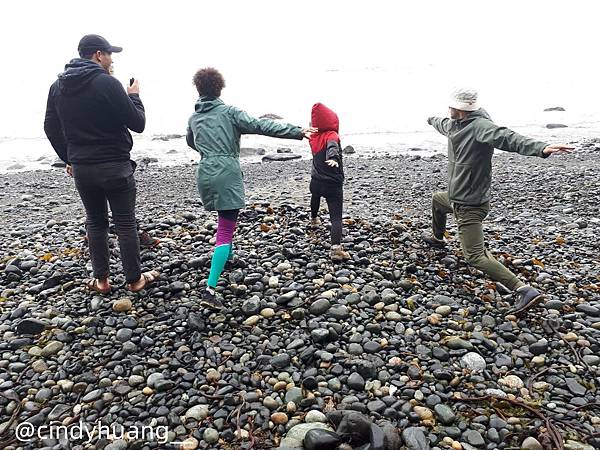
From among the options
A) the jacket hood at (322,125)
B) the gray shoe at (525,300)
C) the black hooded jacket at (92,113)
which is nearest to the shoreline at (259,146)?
the jacket hood at (322,125)

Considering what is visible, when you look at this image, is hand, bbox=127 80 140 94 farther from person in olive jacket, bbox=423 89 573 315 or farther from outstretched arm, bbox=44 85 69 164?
person in olive jacket, bbox=423 89 573 315

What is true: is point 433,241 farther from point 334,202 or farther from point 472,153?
point 472,153

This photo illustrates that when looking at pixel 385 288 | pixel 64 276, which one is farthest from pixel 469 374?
pixel 64 276

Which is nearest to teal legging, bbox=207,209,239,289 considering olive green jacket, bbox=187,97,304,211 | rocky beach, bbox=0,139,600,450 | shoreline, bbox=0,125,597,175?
olive green jacket, bbox=187,97,304,211

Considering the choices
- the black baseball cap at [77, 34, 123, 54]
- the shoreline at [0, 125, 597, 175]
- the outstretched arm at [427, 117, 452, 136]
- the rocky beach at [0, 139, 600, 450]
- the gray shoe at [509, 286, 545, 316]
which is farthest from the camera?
the shoreline at [0, 125, 597, 175]

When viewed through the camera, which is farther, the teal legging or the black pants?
the black pants

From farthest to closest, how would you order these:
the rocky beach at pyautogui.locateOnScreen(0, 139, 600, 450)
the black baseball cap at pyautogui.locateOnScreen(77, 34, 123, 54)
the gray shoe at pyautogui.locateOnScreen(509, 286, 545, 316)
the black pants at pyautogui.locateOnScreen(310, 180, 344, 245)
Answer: the black pants at pyautogui.locateOnScreen(310, 180, 344, 245) → the gray shoe at pyautogui.locateOnScreen(509, 286, 545, 316) → the black baseball cap at pyautogui.locateOnScreen(77, 34, 123, 54) → the rocky beach at pyautogui.locateOnScreen(0, 139, 600, 450)

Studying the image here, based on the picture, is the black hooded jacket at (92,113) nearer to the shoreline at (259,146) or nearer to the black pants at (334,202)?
the black pants at (334,202)

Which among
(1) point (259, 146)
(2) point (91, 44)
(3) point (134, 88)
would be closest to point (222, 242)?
(3) point (134, 88)

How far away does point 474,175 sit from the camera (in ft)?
18.2

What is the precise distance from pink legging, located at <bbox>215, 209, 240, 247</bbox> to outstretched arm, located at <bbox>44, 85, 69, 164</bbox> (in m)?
1.90

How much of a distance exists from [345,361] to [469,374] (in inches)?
46.2

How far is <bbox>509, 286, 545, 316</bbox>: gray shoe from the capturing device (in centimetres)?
512

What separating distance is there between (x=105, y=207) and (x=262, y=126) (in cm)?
209
